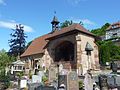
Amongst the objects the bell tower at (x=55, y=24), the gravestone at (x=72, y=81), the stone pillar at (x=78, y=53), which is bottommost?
the gravestone at (x=72, y=81)

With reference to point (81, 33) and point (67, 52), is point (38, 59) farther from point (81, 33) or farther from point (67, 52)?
point (81, 33)

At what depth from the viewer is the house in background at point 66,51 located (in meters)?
34.1

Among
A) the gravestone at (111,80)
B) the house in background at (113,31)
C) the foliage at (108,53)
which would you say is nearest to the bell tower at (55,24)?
the foliage at (108,53)

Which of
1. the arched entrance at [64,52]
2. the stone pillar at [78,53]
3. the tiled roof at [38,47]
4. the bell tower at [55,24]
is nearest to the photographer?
the stone pillar at [78,53]

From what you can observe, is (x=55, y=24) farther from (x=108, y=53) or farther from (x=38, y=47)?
(x=108, y=53)

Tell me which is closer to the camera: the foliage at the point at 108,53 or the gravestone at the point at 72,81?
the gravestone at the point at 72,81

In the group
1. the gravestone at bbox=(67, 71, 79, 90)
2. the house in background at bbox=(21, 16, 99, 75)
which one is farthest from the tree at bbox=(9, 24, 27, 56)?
the gravestone at bbox=(67, 71, 79, 90)

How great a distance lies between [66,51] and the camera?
41.0 metres

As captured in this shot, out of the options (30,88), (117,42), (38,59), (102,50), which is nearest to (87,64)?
(38,59)

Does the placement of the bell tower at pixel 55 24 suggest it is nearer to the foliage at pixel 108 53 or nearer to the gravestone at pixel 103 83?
the foliage at pixel 108 53

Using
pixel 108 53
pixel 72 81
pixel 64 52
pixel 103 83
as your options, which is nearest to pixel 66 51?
pixel 64 52

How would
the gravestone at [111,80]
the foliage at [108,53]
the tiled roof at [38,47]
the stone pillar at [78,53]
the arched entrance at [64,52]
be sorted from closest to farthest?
the gravestone at [111,80] → the stone pillar at [78,53] → the arched entrance at [64,52] → the tiled roof at [38,47] → the foliage at [108,53]

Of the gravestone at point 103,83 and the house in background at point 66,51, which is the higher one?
the house in background at point 66,51

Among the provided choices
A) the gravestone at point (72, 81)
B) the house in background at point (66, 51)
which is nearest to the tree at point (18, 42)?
the house in background at point (66, 51)
